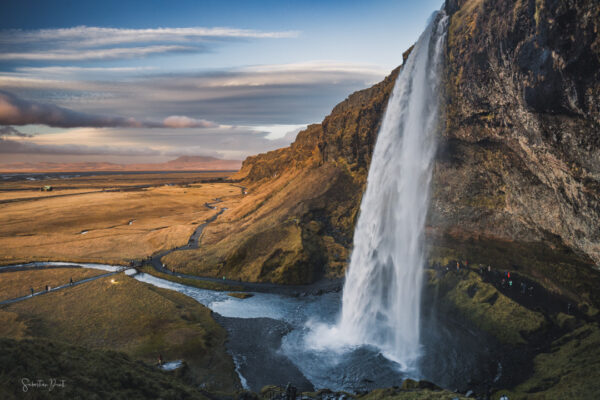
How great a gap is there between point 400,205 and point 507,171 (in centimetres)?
1496

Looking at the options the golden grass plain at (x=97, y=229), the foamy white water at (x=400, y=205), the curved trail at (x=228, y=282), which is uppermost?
the foamy white water at (x=400, y=205)

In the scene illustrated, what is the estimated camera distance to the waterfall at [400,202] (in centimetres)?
4781

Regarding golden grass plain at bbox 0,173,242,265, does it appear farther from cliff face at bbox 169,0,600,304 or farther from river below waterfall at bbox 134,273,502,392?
river below waterfall at bbox 134,273,502,392

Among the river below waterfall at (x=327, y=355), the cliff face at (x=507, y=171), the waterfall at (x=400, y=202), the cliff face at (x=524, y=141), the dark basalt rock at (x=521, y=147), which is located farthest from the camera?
the waterfall at (x=400, y=202)

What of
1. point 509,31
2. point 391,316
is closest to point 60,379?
point 391,316

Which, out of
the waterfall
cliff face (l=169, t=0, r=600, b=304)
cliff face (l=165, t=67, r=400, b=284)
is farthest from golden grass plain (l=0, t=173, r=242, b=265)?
the waterfall

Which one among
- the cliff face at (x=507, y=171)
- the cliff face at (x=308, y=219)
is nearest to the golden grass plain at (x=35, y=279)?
the cliff face at (x=308, y=219)

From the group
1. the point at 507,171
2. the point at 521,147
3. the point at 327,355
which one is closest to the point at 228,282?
the point at 327,355

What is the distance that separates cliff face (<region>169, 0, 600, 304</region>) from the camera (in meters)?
27.0

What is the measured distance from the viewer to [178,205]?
6245 inches

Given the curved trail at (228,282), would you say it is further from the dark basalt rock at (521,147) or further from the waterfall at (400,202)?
the waterfall at (400,202)

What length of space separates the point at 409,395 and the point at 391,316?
20819 mm

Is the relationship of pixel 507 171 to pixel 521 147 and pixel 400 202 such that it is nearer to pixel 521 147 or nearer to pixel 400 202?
pixel 521 147

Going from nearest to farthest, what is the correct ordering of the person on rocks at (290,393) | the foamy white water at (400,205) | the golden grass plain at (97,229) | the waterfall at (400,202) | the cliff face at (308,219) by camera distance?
the person on rocks at (290,393), the foamy white water at (400,205), the waterfall at (400,202), the cliff face at (308,219), the golden grass plain at (97,229)
